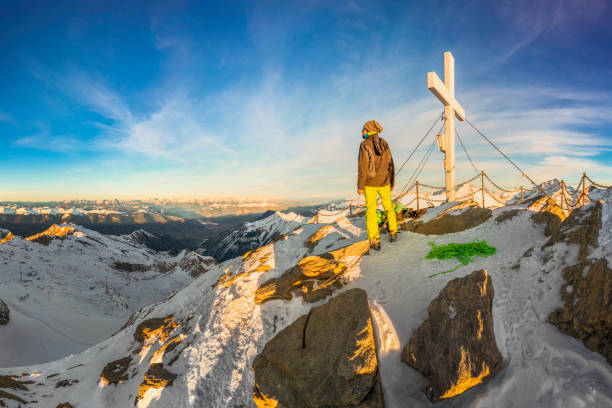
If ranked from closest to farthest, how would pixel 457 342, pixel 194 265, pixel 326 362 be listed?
pixel 457 342
pixel 326 362
pixel 194 265

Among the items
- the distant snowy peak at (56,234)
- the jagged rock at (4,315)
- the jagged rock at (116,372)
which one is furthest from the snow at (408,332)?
the distant snowy peak at (56,234)

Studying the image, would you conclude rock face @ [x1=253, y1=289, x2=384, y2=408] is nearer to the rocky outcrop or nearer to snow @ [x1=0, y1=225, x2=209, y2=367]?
the rocky outcrop

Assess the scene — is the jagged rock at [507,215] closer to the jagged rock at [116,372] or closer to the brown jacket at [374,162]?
the brown jacket at [374,162]

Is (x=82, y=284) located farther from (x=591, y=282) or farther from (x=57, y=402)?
(x=591, y=282)

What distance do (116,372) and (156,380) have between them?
117 inches

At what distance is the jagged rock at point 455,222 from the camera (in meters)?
8.30

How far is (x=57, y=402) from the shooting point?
795 cm

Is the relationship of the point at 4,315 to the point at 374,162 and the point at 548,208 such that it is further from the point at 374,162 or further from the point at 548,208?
the point at 548,208

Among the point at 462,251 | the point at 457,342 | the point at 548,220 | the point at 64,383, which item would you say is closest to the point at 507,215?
the point at 548,220

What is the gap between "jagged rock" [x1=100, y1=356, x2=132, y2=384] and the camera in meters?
7.66

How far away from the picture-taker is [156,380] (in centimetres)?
623

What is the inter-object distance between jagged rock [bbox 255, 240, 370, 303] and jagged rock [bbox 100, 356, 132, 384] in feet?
17.0

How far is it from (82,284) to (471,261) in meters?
51.5

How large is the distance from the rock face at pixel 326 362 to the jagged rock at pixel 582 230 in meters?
3.34
